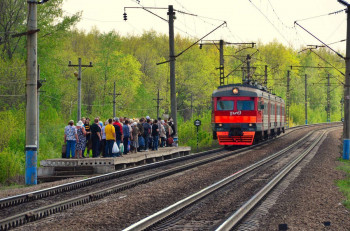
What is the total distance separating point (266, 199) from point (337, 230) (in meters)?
3.39

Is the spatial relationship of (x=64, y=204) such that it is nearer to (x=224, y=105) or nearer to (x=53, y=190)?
(x=53, y=190)

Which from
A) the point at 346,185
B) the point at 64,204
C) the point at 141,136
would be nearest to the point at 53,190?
the point at 64,204

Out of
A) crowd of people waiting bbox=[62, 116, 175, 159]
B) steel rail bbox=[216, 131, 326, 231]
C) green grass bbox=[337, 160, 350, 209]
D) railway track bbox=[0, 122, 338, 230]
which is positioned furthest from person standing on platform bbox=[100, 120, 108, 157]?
green grass bbox=[337, 160, 350, 209]

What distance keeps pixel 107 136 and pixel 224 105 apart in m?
10.9

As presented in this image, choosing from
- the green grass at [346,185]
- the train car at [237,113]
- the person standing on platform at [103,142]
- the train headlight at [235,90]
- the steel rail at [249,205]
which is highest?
the train headlight at [235,90]

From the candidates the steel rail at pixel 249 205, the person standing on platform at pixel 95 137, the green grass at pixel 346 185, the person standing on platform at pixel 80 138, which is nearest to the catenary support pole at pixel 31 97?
the person standing on platform at pixel 80 138

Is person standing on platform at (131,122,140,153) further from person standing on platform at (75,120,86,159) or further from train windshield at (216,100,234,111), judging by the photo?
train windshield at (216,100,234,111)

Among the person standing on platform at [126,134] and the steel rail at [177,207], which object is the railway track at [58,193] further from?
the person standing on platform at [126,134]

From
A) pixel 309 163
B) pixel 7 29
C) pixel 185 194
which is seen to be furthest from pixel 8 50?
pixel 185 194

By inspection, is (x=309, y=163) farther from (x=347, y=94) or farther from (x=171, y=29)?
(x=171, y=29)

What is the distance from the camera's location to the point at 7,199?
1151 centimetres

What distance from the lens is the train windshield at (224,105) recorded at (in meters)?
29.8

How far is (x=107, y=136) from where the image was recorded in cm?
2055

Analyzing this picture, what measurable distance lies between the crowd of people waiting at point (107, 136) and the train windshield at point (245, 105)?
5565mm
